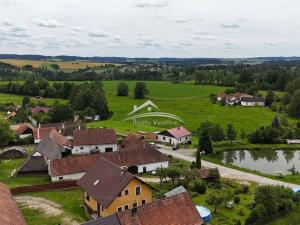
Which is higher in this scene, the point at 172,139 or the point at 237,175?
the point at 172,139

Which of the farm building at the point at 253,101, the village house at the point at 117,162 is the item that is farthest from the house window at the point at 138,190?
the farm building at the point at 253,101

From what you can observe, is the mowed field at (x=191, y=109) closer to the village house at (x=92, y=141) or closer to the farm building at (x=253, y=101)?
the farm building at (x=253, y=101)

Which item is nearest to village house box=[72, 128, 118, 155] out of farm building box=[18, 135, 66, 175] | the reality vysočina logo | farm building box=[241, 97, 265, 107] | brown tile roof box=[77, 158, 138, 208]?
farm building box=[18, 135, 66, 175]

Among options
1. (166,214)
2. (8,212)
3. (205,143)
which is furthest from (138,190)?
(205,143)

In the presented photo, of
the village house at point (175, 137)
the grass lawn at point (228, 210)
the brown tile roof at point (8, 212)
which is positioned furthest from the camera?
the village house at point (175, 137)

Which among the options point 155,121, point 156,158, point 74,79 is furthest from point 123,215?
point 74,79

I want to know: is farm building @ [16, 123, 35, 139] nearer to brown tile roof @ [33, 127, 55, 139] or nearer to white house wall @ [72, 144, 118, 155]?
brown tile roof @ [33, 127, 55, 139]

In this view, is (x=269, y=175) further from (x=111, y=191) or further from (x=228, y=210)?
(x=111, y=191)
